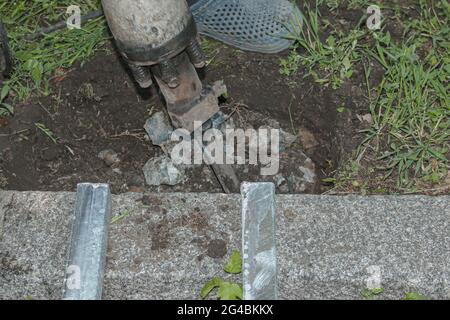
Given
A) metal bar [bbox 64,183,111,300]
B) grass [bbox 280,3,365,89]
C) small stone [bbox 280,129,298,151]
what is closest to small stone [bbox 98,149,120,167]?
metal bar [bbox 64,183,111,300]

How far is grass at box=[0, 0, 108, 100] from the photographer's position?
314 centimetres

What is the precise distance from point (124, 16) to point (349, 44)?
4.06ft

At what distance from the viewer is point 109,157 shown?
2.97m

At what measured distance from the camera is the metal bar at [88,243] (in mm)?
2307

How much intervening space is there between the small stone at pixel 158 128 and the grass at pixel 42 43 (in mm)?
468

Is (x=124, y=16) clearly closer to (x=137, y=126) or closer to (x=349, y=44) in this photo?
(x=137, y=126)

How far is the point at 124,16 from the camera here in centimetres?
227

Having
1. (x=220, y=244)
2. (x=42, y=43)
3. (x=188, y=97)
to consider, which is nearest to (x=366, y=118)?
(x=188, y=97)

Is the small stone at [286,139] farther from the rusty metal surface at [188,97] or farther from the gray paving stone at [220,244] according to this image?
the gray paving stone at [220,244]

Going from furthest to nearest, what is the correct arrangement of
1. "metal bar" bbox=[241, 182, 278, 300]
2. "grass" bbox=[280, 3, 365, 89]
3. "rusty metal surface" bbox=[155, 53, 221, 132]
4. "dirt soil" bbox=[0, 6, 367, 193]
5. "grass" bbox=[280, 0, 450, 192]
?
"grass" bbox=[280, 3, 365, 89] < "dirt soil" bbox=[0, 6, 367, 193] < "grass" bbox=[280, 0, 450, 192] < "rusty metal surface" bbox=[155, 53, 221, 132] < "metal bar" bbox=[241, 182, 278, 300]

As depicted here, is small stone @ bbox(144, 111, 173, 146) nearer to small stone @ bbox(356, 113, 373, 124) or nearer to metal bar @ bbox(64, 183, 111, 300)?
metal bar @ bbox(64, 183, 111, 300)

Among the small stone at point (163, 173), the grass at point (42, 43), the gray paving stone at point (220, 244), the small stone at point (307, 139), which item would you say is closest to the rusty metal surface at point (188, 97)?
the small stone at point (163, 173)

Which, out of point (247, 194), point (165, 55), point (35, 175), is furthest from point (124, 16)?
point (35, 175)

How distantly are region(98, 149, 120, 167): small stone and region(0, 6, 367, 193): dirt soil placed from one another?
17 mm
